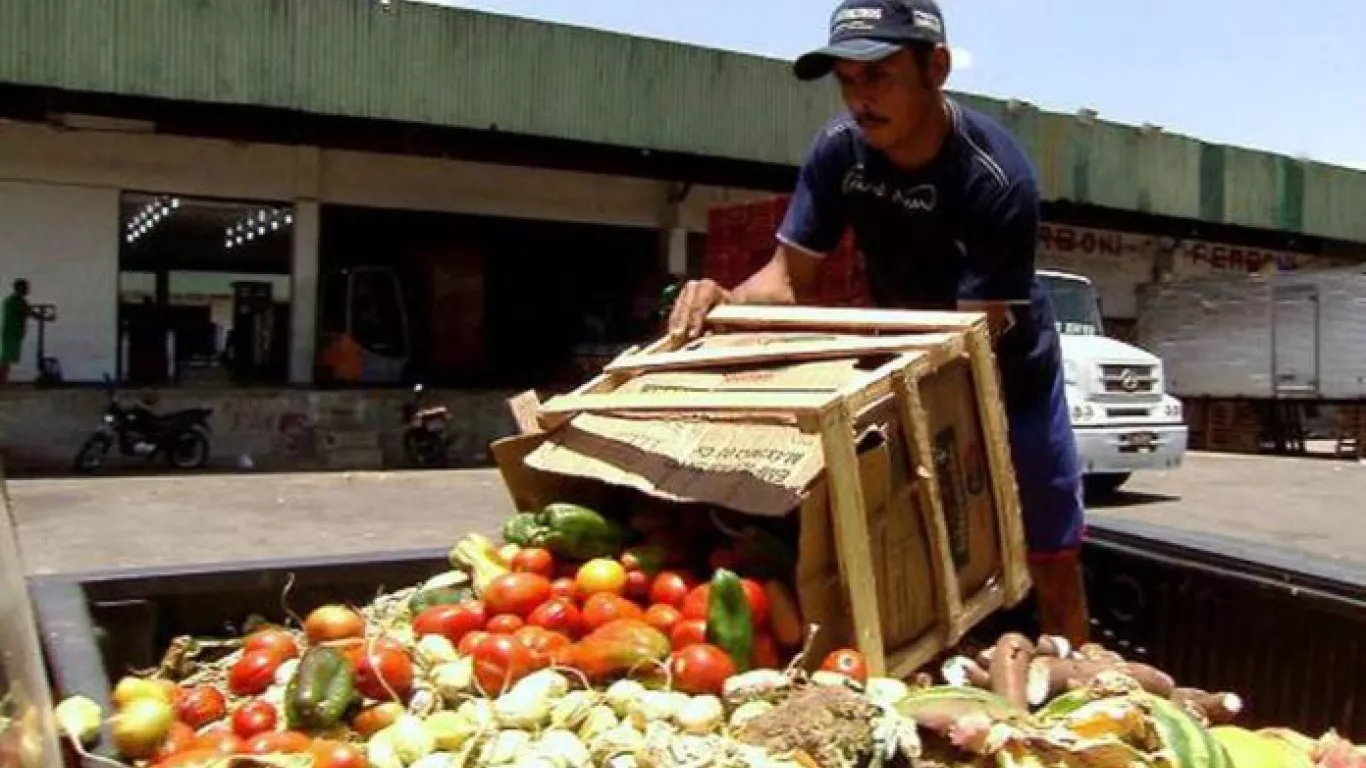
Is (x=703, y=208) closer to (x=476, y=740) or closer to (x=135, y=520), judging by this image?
(x=135, y=520)

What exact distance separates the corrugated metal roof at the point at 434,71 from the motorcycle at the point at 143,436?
12.4ft

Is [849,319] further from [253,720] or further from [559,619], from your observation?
[253,720]

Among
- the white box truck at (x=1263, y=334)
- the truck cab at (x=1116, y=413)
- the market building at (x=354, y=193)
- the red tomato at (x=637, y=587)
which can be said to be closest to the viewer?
the red tomato at (x=637, y=587)

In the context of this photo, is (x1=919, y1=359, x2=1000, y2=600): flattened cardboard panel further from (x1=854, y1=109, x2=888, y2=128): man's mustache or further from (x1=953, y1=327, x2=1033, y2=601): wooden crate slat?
(x1=854, y1=109, x2=888, y2=128): man's mustache

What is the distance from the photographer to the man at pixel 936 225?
10.4 feet

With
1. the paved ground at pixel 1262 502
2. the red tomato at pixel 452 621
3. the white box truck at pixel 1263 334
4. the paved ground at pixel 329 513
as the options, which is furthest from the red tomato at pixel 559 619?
the white box truck at pixel 1263 334

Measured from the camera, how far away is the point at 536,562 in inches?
122

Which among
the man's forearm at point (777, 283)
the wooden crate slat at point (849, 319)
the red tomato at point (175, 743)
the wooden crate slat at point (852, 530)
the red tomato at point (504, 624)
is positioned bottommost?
the red tomato at point (175, 743)

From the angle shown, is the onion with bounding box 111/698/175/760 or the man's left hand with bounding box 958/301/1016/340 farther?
the man's left hand with bounding box 958/301/1016/340

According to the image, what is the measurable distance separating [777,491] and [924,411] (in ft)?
1.57

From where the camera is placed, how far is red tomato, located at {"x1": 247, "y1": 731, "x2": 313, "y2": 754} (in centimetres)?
226

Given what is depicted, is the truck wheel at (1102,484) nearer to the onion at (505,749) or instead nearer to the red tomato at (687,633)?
the red tomato at (687,633)

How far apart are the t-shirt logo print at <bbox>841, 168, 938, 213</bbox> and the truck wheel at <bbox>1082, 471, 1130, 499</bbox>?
12284 mm

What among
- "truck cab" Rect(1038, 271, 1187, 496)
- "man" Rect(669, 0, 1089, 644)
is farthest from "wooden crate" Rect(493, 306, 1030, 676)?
"truck cab" Rect(1038, 271, 1187, 496)
